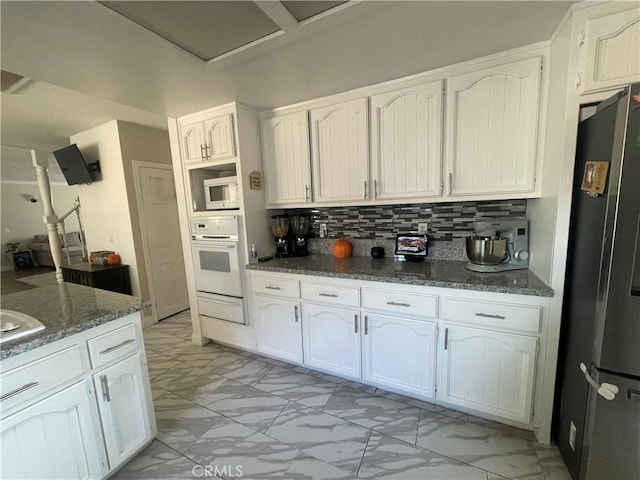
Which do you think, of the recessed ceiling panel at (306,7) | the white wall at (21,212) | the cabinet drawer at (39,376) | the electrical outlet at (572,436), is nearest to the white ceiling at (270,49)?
the recessed ceiling panel at (306,7)

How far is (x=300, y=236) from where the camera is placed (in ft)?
8.77

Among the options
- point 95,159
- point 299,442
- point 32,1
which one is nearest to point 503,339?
point 299,442

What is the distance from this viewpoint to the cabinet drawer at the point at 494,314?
58.9 inches

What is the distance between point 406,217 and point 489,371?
Answer: 4.10 ft

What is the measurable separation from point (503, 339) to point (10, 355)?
229cm

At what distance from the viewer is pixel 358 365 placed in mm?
2049

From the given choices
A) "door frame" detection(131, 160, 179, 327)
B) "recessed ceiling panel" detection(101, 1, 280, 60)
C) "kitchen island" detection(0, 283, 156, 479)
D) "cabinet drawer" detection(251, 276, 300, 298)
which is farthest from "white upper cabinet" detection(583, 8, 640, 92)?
"door frame" detection(131, 160, 179, 327)

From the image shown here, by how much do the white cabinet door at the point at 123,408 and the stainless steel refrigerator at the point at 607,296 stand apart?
2.18m

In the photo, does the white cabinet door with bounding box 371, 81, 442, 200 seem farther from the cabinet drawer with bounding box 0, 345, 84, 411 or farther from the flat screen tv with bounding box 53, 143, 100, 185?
the flat screen tv with bounding box 53, 143, 100, 185

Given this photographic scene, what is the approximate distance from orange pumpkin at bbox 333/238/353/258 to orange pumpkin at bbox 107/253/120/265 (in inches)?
109

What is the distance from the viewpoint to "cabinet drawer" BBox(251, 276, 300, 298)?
223cm

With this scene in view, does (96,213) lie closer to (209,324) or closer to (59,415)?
(209,324)

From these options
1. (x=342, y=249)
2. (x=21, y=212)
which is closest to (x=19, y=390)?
(x=342, y=249)

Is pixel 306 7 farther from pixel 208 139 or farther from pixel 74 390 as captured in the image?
pixel 74 390
